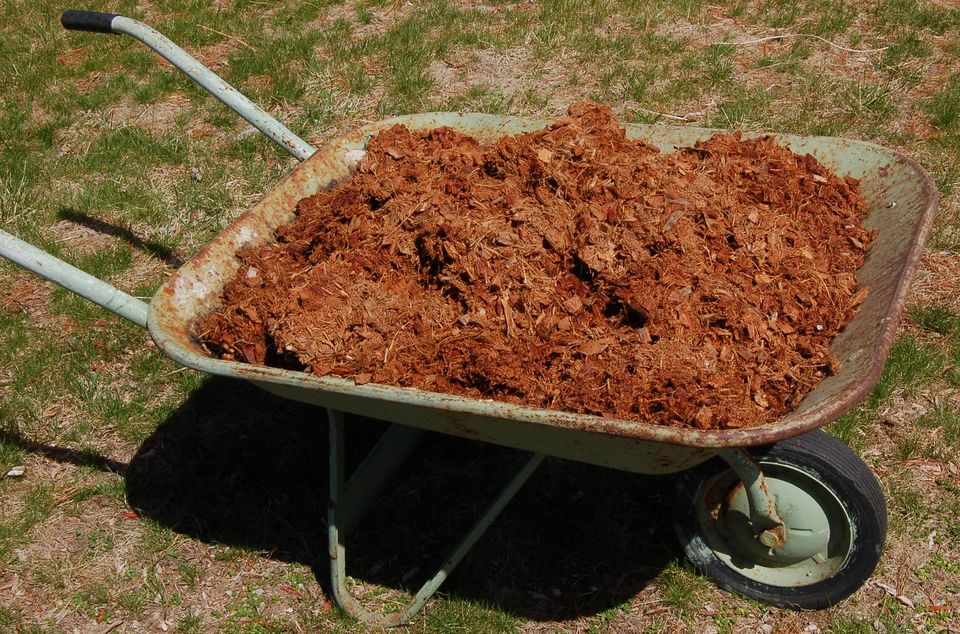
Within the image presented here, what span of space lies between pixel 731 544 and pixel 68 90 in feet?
16.3

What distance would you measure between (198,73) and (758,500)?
225 centimetres

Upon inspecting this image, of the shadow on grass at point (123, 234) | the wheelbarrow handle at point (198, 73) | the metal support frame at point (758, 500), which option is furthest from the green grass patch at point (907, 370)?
the shadow on grass at point (123, 234)

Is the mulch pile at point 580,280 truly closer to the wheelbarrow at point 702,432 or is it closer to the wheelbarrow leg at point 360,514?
the wheelbarrow at point 702,432

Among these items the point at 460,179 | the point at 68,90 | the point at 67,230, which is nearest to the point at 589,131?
the point at 460,179

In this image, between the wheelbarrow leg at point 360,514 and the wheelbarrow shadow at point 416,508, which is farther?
the wheelbarrow shadow at point 416,508

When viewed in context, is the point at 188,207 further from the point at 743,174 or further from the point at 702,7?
the point at 702,7

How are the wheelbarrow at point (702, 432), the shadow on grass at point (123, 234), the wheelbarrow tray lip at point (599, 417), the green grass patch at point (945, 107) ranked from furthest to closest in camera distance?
the green grass patch at point (945, 107)
the shadow on grass at point (123, 234)
the wheelbarrow at point (702, 432)
the wheelbarrow tray lip at point (599, 417)

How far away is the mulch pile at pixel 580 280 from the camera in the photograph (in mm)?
2010

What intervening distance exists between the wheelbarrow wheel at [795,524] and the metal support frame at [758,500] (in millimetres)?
70

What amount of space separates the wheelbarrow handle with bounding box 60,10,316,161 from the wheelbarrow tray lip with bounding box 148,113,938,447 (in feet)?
0.53

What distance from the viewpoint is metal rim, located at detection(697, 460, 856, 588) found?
2320mm

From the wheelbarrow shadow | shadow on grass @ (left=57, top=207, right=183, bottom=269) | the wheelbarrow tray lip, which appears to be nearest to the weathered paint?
the wheelbarrow tray lip

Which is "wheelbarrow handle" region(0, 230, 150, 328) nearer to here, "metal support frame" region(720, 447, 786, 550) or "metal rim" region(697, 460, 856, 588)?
"metal support frame" region(720, 447, 786, 550)

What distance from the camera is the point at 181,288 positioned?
2428 mm
